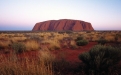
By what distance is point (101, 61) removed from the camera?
4.80m

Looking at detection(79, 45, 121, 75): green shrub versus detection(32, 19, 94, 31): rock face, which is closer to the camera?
detection(79, 45, 121, 75): green shrub

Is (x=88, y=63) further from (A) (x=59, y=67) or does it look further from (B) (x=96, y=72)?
(A) (x=59, y=67)

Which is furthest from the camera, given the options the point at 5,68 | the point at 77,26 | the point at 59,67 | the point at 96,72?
the point at 77,26

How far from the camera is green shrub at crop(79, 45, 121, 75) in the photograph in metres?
4.66

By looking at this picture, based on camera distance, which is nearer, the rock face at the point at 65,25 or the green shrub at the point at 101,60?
the green shrub at the point at 101,60

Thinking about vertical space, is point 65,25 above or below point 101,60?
above

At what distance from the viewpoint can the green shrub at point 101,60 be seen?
4.66 metres

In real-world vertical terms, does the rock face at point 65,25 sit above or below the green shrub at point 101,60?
above

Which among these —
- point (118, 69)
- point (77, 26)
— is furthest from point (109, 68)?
point (77, 26)

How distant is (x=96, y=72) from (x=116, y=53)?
1179 millimetres

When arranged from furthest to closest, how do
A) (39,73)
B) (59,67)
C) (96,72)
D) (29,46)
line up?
(29,46), (59,67), (96,72), (39,73)

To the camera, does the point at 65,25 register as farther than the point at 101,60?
Yes

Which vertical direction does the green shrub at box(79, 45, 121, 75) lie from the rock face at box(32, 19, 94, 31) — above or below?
below

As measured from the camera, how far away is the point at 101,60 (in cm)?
479
